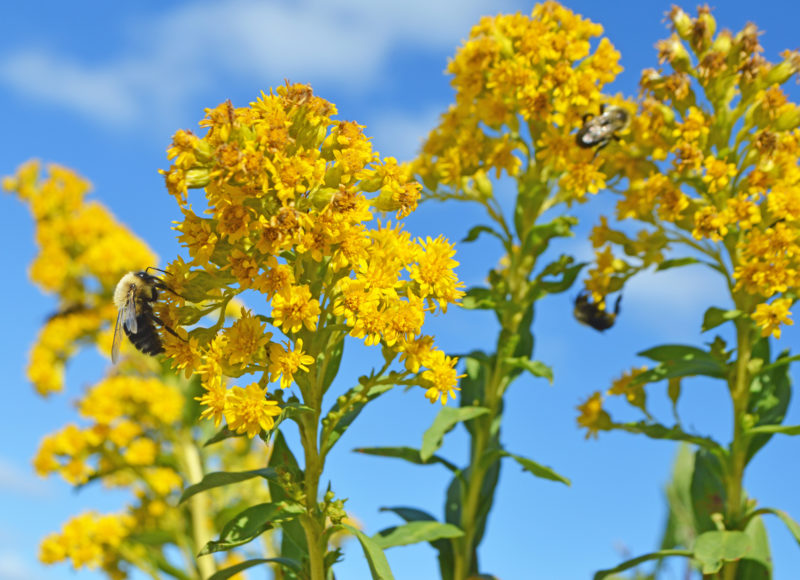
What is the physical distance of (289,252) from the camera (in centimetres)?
283

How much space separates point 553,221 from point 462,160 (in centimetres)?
64

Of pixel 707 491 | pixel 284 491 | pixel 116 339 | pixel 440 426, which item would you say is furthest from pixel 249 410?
pixel 707 491

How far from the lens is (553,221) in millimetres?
4398

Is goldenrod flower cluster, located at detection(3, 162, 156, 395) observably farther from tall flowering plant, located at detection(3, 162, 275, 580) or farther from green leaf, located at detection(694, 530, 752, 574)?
green leaf, located at detection(694, 530, 752, 574)

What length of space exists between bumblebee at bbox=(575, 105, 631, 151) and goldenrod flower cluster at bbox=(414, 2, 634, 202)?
5 cm

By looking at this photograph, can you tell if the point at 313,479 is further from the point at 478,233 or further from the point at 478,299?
the point at 478,233

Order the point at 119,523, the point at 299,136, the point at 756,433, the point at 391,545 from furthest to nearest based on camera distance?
the point at 119,523
the point at 756,433
the point at 391,545
the point at 299,136

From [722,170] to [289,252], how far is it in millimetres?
2408

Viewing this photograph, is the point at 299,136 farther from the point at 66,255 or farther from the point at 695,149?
the point at 66,255

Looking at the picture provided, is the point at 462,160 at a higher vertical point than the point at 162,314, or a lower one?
higher

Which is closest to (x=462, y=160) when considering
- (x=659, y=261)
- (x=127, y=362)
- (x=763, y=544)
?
(x=659, y=261)

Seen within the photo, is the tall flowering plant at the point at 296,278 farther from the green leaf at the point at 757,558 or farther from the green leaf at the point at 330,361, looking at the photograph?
the green leaf at the point at 757,558

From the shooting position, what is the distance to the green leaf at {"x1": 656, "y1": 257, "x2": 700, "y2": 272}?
4312mm

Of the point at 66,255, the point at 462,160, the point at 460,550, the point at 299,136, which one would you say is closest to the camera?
the point at 299,136
